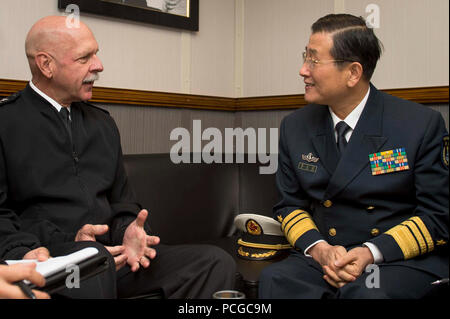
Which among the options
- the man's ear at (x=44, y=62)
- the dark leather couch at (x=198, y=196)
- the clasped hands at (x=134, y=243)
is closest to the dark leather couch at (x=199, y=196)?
the dark leather couch at (x=198, y=196)

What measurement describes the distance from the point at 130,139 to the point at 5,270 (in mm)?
1625

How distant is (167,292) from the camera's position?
6.28 ft

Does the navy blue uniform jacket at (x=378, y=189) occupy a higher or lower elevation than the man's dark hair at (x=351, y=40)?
lower

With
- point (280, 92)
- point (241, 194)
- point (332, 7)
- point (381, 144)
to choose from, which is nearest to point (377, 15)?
point (332, 7)

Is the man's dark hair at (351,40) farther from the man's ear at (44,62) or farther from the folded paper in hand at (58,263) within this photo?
the folded paper in hand at (58,263)

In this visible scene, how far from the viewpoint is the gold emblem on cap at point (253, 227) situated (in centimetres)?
240

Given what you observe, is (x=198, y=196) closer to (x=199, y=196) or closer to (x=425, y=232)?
(x=199, y=196)

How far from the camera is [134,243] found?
81.0 inches

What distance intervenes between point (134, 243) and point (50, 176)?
450mm

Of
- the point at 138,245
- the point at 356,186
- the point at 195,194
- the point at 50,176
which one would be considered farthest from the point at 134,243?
the point at 356,186

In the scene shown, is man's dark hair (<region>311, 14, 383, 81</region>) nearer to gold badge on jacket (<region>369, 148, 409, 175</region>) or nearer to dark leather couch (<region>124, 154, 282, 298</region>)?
gold badge on jacket (<region>369, 148, 409, 175</region>)

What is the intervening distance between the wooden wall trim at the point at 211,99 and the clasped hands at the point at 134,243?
3.14 ft

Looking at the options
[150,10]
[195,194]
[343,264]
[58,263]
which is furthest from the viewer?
[150,10]

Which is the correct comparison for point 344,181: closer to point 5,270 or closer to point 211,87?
point 5,270
